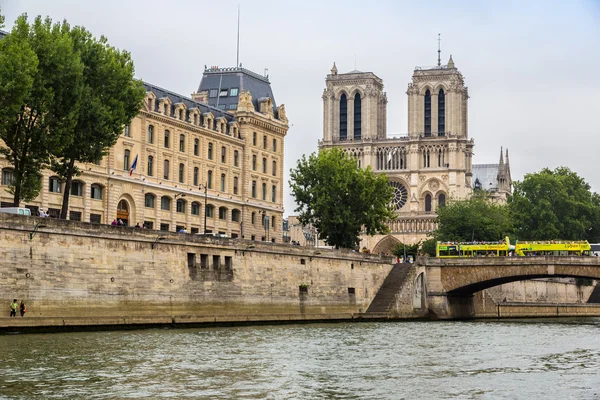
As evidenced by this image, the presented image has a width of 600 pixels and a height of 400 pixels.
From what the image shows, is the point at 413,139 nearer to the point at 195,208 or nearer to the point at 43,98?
the point at 195,208

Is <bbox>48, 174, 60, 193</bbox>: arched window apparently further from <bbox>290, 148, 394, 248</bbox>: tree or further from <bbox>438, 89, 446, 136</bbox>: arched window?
<bbox>438, 89, 446, 136</bbox>: arched window

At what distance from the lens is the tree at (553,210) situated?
132 metres

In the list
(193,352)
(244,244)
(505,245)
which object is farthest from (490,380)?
(505,245)

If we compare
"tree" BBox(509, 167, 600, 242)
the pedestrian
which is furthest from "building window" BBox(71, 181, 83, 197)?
"tree" BBox(509, 167, 600, 242)

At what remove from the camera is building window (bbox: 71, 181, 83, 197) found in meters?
81.4

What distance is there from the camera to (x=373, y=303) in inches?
3556

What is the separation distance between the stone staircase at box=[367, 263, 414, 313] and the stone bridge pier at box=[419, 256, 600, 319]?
1.98 m

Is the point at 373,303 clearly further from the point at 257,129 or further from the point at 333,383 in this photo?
the point at 333,383

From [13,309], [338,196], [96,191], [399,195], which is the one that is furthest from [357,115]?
[13,309]

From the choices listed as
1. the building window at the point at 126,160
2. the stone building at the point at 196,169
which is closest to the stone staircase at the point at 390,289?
the stone building at the point at 196,169

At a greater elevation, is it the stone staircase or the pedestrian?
the stone staircase

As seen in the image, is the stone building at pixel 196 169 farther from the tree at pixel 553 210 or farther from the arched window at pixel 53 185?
the tree at pixel 553 210

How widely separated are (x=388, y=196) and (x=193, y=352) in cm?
5735

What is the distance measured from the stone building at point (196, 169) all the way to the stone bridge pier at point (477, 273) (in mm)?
17869
